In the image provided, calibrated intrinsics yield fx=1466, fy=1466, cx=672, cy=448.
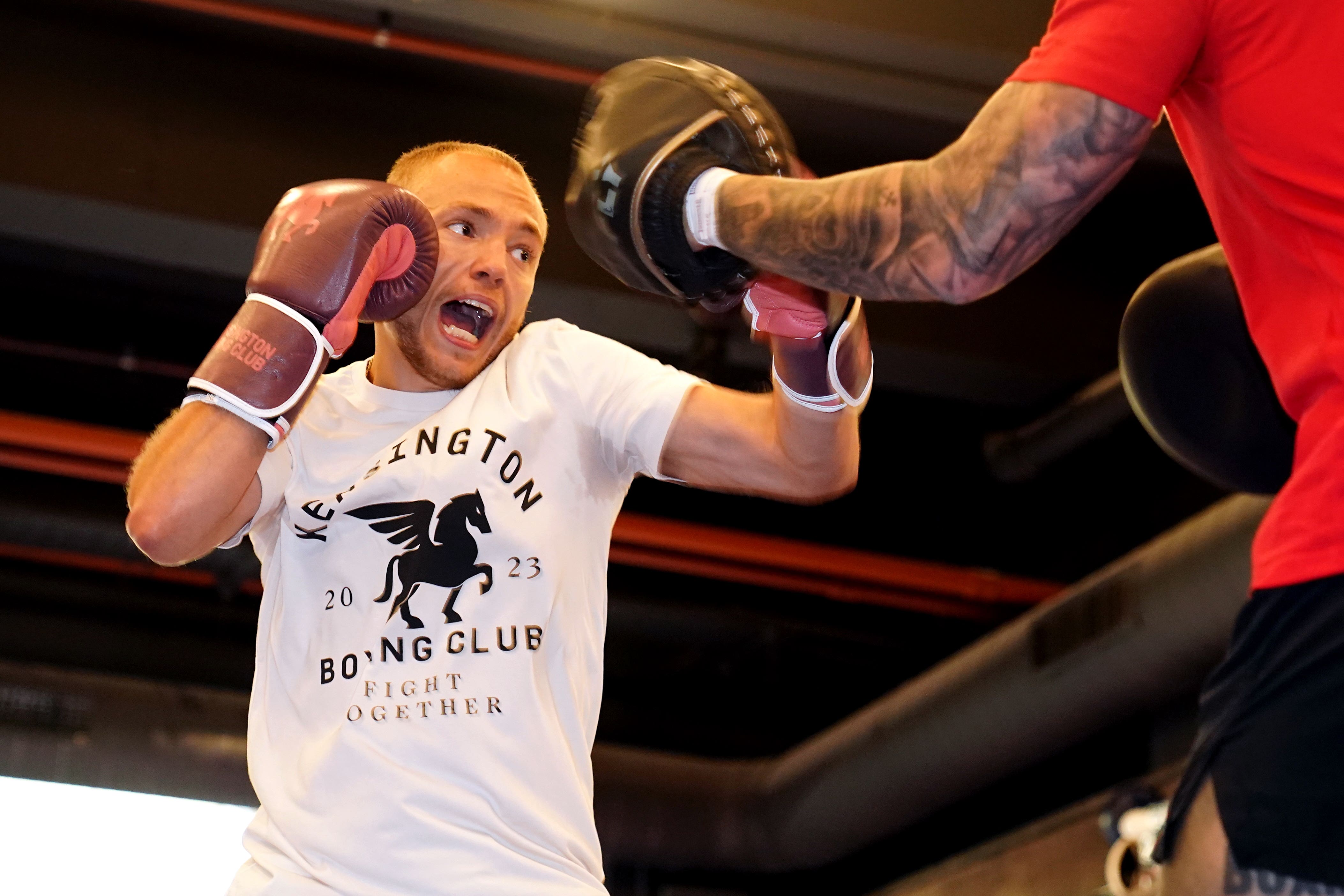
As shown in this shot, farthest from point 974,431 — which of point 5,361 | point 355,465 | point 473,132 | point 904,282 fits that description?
point 904,282

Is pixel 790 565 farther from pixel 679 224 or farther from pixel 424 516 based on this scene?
pixel 679 224

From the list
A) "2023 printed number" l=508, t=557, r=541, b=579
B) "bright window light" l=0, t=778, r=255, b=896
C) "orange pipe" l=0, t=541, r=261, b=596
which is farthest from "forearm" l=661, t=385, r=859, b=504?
"orange pipe" l=0, t=541, r=261, b=596

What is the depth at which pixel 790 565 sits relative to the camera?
5.42m

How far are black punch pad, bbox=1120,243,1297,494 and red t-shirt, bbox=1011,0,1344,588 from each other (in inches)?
14.5

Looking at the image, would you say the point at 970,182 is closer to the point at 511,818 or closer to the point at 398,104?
the point at 511,818

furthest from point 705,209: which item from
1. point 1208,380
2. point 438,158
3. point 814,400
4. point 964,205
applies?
point 438,158

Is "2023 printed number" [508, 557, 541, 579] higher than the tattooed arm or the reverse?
the reverse

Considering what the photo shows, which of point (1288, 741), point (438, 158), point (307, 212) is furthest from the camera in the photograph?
point (438, 158)

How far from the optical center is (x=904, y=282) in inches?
46.3

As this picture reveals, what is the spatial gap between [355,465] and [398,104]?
2249mm

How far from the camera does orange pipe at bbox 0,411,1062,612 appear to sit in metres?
5.00

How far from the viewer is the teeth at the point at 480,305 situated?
191 centimetres

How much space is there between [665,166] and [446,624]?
566 mm

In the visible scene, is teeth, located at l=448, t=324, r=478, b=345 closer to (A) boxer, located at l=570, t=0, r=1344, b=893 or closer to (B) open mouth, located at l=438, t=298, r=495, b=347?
(B) open mouth, located at l=438, t=298, r=495, b=347
